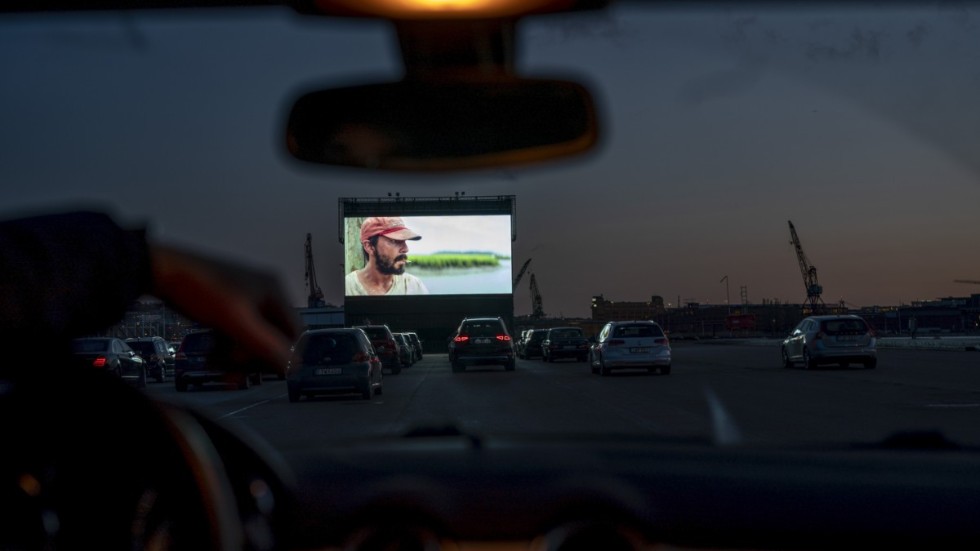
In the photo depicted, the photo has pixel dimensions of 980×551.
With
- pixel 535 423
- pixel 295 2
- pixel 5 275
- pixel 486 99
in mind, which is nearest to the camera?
pixel 5 275

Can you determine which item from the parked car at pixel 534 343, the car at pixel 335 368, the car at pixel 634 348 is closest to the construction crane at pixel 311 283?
the car at pixel 335 368

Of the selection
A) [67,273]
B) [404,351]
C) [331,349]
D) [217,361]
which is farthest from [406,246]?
[404,351]

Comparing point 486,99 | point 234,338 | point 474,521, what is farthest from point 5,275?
point 474,521

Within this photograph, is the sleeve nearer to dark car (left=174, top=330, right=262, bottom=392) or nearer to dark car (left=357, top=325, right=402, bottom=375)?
dark car (left=174, top=330, right=262, bottom=392)

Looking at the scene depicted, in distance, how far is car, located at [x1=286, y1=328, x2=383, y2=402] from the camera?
19516 mm

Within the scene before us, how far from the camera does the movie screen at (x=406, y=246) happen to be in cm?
338

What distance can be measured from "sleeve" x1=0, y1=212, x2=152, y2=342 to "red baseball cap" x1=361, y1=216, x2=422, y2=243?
204cm

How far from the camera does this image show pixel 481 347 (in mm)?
33469

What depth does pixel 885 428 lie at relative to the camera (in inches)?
496

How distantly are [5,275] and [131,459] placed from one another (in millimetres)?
346

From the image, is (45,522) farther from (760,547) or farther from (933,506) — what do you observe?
(933,506)

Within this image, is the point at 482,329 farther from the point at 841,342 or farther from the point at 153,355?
the point at 841,342

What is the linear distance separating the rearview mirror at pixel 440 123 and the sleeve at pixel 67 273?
1445mm

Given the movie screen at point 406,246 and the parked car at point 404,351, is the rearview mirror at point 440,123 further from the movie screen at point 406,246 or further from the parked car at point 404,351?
the parked car at point 404,351
